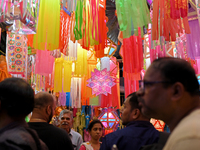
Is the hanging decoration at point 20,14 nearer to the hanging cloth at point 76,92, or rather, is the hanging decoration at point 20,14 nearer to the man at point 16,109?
the man at point 16,109

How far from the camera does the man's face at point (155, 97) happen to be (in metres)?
0.79

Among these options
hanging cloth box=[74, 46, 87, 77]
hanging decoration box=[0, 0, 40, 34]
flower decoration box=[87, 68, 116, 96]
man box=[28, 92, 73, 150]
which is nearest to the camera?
man box=[28, 92, 73, 150]

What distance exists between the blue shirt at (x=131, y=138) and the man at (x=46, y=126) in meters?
0.32

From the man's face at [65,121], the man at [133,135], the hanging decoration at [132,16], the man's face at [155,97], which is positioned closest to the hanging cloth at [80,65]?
the man's face at [65,121]

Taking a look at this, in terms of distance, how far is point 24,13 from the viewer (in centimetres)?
233

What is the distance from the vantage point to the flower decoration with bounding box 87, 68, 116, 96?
4328 mm

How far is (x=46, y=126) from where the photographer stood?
163 centimetres

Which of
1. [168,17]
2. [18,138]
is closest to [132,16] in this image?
[168,17]

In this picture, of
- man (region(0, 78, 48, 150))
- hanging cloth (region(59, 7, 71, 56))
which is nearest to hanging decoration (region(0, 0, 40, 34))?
hanging cloth (region(59, 7, 71, 56))

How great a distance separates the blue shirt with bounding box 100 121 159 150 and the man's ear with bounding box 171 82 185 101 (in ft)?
2.65

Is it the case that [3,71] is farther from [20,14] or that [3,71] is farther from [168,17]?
[168,17]

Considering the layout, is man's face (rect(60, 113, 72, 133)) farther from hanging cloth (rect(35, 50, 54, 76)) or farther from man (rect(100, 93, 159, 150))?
man (rect(100, 93, 159, 150))

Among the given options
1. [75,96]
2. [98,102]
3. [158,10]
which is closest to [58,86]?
[75,96]

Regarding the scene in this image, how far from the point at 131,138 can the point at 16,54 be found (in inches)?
79.9
